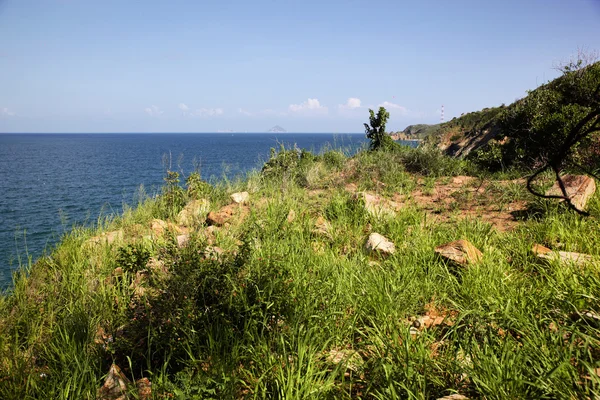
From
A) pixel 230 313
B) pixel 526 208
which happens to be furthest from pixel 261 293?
pixel 526 208

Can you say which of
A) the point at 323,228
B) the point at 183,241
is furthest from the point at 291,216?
the point at 183,241

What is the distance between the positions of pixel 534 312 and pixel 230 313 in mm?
2611

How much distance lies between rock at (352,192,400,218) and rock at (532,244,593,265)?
2.10m

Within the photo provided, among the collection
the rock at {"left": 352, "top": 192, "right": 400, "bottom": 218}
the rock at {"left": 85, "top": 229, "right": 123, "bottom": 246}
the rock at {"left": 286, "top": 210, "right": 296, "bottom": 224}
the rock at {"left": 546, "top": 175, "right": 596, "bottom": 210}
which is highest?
the rock at {"left": 546, "top": 175, "right": 596, "bottom": 210}

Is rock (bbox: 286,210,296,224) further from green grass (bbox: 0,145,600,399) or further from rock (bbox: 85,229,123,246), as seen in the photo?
rock (bbox: 85,229,123,246)

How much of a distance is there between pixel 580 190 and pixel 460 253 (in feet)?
9.68

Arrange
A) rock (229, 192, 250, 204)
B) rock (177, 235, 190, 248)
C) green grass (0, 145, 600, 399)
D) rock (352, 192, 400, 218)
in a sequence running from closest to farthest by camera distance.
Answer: green grass (0, 145, 600, 399) < rock (177, 235, 190, 248) < rock (352, 192, 400, 218) < rock (229, 192, 250, 204)

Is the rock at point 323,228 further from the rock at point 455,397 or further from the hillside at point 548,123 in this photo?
the hillside at point 548,123

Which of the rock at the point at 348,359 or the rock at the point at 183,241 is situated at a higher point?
the rock at the point at 183,241

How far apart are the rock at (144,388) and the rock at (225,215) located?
11.6 ft

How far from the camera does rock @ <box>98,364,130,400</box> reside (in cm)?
265

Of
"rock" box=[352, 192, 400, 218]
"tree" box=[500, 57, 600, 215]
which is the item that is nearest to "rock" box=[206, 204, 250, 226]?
"rock" box=[352, 192, 400, 218]

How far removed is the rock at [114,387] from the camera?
2648mm

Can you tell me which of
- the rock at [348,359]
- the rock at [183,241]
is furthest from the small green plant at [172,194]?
the rock at [348,359]
